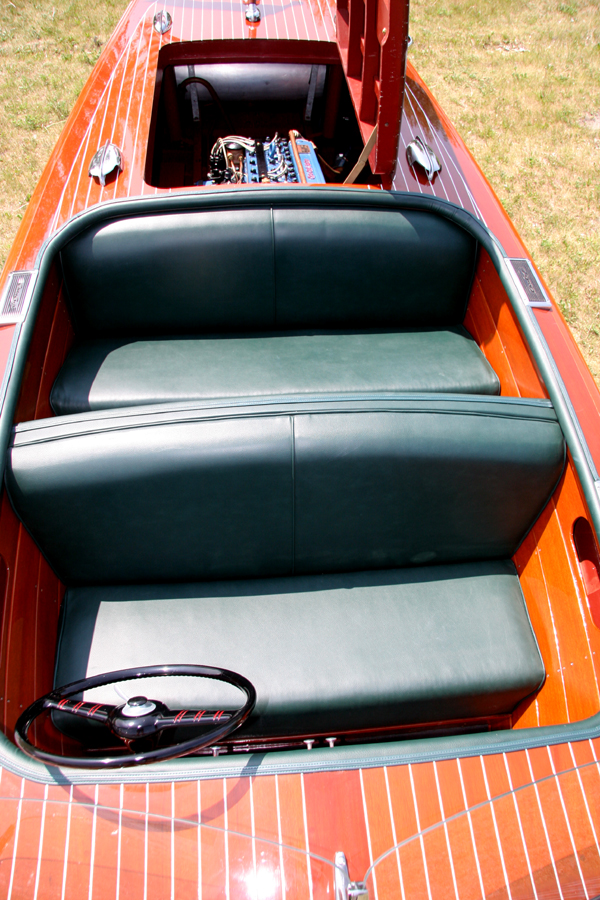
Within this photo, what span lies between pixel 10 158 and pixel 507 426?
3601mm

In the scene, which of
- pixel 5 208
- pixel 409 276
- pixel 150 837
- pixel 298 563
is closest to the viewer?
pixel 150 837

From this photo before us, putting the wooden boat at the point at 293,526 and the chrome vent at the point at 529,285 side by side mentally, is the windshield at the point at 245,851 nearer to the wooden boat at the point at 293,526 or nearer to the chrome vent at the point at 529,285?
the wooden boat at the point at 293,526

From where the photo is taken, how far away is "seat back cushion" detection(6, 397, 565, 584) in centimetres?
130

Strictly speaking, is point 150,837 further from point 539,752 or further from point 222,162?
point 222,162

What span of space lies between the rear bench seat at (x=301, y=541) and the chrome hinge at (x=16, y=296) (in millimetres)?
419

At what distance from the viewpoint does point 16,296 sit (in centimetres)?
161

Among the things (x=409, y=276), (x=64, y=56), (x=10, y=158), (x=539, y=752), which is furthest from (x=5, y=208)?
(x=539, y=752)

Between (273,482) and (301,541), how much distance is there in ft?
0.70

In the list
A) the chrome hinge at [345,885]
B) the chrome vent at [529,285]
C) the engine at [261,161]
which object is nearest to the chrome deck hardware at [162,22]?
the engine at [261,161]

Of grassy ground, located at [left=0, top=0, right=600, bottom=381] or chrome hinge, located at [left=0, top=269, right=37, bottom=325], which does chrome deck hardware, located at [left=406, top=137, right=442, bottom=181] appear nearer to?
grassy ground, located at [left=0, top=0, right=600, bottom=381]

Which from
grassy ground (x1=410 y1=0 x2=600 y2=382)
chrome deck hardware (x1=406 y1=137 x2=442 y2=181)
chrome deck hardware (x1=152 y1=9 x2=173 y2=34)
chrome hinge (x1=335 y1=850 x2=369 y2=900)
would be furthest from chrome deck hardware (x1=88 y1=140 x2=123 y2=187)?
grassy ground (x1=410 y1=0 x2=600 y2=382)

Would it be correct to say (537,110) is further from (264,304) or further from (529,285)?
(264,304)

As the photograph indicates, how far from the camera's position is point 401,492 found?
141 cm

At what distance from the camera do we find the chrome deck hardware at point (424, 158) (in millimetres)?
2016
